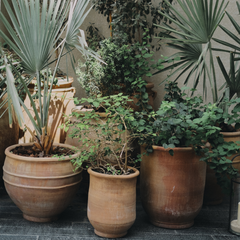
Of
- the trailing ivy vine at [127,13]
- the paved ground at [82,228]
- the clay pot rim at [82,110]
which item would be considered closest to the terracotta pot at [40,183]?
the paved ground at [82,228]

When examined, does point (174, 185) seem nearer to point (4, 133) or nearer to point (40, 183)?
point (40, 183)

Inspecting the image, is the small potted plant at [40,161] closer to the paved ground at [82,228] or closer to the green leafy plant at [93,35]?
the paved ground at [82,228]

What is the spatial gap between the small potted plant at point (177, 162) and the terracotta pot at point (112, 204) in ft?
0.70

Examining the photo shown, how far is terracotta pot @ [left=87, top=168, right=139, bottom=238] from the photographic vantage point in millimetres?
2219

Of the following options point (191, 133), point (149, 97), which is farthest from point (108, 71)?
point (191, 133)

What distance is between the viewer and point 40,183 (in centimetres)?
234

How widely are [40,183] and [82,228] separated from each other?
1.46 feet

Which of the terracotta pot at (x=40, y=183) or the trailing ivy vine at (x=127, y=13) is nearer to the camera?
the terracotta pot at (x=40, y=183)

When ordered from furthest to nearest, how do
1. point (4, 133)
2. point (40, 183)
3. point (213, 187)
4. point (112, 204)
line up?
point (4, 133), point (213, 187), point (40, 183), point (112, 204)

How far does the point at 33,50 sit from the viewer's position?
230 centimetres

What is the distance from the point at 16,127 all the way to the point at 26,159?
2.84 ft

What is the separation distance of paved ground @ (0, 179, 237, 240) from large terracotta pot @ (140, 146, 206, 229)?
0.11 m

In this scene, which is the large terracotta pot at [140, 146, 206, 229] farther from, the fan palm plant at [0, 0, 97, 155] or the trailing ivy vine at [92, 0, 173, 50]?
the trailing ivy vine at [92, 0, 173, 50]

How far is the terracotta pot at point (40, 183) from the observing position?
92.2 inches
